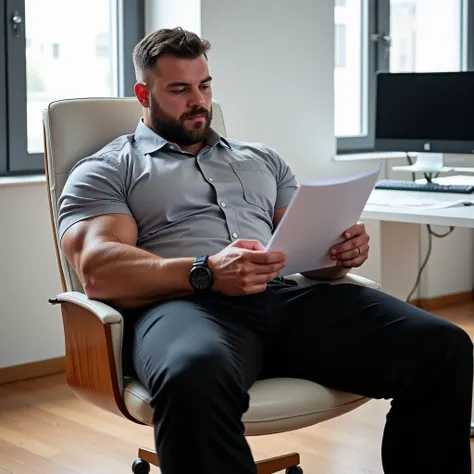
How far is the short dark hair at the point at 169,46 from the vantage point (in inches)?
88.4

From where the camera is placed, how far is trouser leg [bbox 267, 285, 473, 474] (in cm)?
193

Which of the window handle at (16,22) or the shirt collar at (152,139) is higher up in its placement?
the window handle at (16,22)

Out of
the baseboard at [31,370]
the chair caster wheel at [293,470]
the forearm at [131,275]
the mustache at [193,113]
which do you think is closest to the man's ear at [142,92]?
the mustache at [193,113]

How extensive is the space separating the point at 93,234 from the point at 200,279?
27 centimetres

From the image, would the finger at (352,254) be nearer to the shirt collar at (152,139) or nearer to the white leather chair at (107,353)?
the white leather chair at (107,353)

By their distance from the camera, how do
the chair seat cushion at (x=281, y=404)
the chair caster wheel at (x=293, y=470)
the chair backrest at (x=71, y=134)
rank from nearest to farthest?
the chair seat cushion at (x=281, y=404) → the chair backrest at (x=71, y=134) → the chair caster wheel at (x=293, y=470)

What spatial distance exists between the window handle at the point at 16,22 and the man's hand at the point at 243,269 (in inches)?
65.3

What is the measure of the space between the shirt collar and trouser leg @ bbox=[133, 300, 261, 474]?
513mm

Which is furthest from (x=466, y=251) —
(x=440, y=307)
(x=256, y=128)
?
(x=256, y=128)

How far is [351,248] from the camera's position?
208cm

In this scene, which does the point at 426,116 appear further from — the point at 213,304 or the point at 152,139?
the point at 213,304

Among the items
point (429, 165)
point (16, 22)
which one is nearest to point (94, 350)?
point (16, 22)

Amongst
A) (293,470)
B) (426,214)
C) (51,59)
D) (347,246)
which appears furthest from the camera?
(51,59)

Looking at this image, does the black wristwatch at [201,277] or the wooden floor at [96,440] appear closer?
the black wristwatch at [201,277]
